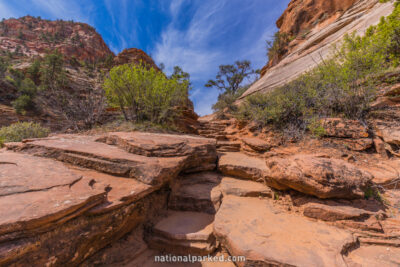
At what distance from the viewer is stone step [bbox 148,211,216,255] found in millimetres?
2090

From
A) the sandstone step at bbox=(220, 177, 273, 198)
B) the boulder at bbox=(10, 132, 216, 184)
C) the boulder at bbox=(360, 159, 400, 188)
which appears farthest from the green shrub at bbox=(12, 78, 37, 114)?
the boulder at bbox=(360, 159, 400, 188)

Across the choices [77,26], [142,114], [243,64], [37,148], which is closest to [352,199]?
[37,148]

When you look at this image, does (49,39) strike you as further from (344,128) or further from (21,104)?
(344,128)

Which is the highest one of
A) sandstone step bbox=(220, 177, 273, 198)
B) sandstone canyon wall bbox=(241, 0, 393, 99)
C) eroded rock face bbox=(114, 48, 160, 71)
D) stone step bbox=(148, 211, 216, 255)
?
eroded rock face bbox=(114, 48, 160, 71)

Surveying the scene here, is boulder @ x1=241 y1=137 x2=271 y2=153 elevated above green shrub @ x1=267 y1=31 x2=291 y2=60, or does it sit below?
below

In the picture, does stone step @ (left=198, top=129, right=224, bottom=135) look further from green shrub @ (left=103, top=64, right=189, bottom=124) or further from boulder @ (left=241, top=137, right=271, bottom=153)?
boulder @ (left=241, top=137, right=271, bottom=153)

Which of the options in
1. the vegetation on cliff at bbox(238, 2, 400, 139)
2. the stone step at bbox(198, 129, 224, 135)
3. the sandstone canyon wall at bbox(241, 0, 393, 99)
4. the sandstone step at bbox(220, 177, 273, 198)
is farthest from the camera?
the sandstone canyon wall at bbox(241, 0, 393, 99)

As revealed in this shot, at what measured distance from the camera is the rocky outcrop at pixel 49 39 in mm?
28603

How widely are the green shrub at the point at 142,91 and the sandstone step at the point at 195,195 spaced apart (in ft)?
12.7

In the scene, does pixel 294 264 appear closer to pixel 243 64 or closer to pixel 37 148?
pixel 37 148

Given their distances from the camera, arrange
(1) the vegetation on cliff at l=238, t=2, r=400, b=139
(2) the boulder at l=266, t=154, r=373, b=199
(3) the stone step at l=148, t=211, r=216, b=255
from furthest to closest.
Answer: (1) the vegetation on cliff at l=238, t=2, r=400, b=139, (2) the boulder at l=266, t=154, r=373, b=199, (3) the stone step at l=148, t=211, r=216, b=255

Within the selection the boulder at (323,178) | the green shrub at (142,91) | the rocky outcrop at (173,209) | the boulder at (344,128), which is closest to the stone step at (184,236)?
the rocky outcrop at (173,209)

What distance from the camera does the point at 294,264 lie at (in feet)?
4.96

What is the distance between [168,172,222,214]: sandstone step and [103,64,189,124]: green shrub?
12.7 ft
